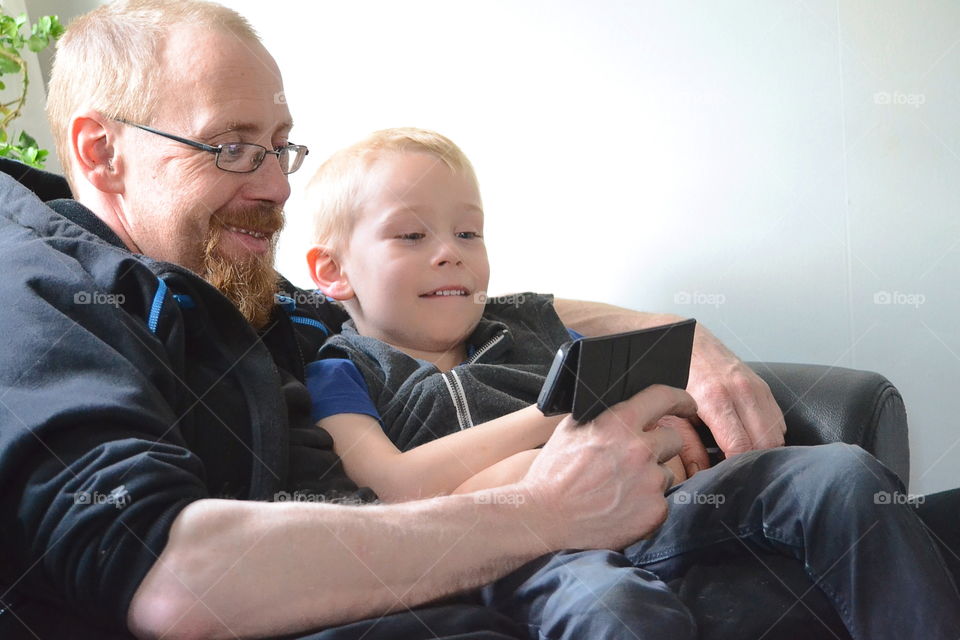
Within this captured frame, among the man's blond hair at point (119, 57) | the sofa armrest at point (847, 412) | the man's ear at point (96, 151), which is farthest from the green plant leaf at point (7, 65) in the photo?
the sofa armrest at point (847, 412)

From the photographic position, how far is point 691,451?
1.59 meters

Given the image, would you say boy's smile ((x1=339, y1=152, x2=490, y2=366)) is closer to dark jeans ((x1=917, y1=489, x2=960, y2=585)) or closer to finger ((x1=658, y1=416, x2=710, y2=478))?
finger ((x1=658, y1=416, x2=710, y2=478))

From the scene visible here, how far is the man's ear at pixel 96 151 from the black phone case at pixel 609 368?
735 mm

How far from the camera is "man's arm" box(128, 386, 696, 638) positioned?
93cm

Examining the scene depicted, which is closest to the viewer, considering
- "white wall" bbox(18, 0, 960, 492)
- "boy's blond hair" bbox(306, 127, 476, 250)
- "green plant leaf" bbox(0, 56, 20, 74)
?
"boy's blond hair" bbox(306, 127, 476, 250)

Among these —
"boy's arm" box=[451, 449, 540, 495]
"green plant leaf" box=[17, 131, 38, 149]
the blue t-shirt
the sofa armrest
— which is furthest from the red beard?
"green plant leaf" box=[17, 131, 38, 149]

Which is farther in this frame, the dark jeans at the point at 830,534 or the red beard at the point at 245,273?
the red beard at the point at 245,273

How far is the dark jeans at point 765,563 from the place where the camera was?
3.21 ft

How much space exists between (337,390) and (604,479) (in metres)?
0.44

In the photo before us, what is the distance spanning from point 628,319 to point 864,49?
79cm

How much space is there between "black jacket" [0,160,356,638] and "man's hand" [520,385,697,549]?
0.29 metres

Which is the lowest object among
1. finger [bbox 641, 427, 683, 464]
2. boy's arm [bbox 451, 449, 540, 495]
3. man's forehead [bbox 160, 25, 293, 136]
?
boy's arm [bbox 451, 449, 540, 495]

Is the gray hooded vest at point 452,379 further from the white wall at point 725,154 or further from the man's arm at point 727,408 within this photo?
the white wall at point 725,154

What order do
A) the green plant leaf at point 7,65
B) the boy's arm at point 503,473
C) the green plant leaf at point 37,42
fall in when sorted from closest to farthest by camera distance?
the boy's arm at point 503,473 → the green plant leaf at point 37,42 → the green plant leaf at point 7,65
